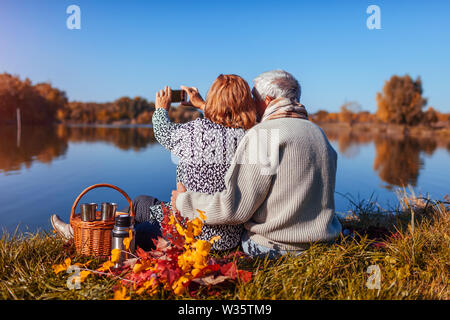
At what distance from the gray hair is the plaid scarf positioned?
0.20ft

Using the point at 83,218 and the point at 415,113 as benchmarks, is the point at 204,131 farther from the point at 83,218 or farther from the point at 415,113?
the point at 415,113

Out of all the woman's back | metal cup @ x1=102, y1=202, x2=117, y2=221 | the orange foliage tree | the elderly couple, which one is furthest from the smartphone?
the orange foliage tree

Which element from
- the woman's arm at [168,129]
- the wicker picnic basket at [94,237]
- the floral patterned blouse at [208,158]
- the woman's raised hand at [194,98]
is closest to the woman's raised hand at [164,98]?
the woman's arm at [168,129]

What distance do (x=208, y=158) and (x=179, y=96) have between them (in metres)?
0.81

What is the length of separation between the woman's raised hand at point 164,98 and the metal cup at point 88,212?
0.94 meters

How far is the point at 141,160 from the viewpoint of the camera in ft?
42.6

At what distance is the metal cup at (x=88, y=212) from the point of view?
256 cm

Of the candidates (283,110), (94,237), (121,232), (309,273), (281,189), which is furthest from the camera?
(94,237)

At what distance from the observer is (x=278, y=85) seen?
7.18ft

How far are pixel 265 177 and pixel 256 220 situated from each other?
341 millimetres

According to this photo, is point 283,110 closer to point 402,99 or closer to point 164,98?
point 164,98

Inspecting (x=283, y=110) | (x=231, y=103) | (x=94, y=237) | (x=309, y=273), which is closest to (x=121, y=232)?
(x=94, y=237)

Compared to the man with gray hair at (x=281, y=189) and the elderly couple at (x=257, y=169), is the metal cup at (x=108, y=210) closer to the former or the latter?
the elderly couple at (x=257, y=169)
